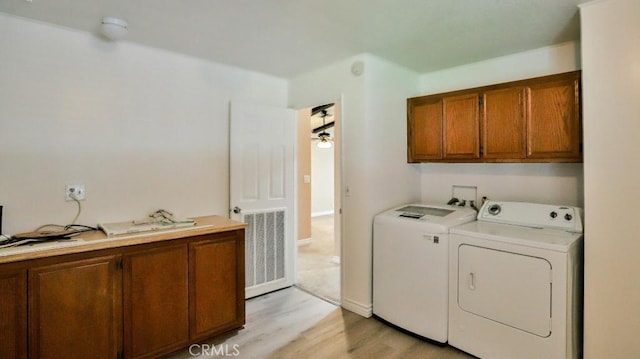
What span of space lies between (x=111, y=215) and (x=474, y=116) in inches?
120

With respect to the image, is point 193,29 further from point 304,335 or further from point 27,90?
point 304,335

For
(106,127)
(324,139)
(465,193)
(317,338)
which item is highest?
(324,139)

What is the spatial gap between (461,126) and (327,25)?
4.81 ft

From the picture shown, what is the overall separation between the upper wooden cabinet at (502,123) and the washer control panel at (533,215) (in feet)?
1.17

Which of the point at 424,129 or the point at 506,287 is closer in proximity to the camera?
the point at 506,287

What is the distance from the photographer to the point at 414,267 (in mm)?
2469

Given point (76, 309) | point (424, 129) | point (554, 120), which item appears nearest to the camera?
point (76, 309)

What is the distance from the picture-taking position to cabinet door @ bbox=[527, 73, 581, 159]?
2201 millimetres

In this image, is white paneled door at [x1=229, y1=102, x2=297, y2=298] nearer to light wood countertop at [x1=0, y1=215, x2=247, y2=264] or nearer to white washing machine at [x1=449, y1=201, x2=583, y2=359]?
light wood countertop at [x1=0, y1=215, x2=247, y2=264]

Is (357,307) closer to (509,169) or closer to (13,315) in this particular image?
(509,169)

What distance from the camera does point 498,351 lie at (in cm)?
209

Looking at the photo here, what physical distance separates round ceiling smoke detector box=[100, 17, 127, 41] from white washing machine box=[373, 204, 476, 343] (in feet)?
7.78

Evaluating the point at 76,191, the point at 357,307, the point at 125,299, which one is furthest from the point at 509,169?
the point at 76,191

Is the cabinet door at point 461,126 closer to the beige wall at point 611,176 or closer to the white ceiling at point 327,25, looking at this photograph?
the white ceiling at point 327,25
